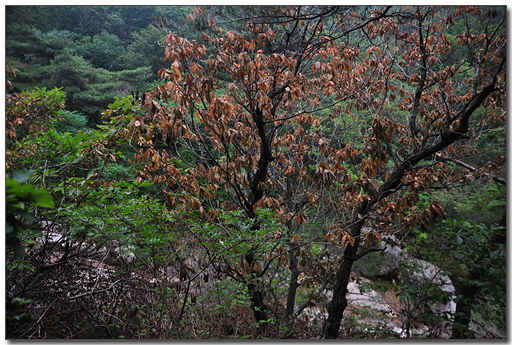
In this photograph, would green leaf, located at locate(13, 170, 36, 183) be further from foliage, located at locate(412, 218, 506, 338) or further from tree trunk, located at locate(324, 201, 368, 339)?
tree trunk, located at locate(324, 201, 368, 339)


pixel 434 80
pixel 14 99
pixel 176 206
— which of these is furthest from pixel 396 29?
pixel 14 99

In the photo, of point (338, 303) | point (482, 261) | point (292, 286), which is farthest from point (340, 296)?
point (482, 261)

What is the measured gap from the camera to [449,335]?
198cm

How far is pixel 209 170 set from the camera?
7.34 feet

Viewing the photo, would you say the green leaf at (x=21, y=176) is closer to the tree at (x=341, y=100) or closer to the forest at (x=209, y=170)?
the forest at (x=209, y=170)

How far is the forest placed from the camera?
5.50ft

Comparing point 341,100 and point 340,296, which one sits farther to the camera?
point 340,296

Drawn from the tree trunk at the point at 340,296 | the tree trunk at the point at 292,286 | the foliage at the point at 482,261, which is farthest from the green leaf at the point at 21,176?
the tree trunk at the point at 292,286

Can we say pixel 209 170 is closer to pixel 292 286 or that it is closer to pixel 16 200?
pixel 16 200

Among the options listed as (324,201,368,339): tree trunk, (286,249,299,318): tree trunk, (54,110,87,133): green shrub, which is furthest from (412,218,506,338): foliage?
(54,110,87,133): green shrub

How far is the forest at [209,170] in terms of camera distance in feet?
5.50

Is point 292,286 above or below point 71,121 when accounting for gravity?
below

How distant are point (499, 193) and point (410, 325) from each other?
4.23ft

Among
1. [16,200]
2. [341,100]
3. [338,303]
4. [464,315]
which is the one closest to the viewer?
[16,200]
